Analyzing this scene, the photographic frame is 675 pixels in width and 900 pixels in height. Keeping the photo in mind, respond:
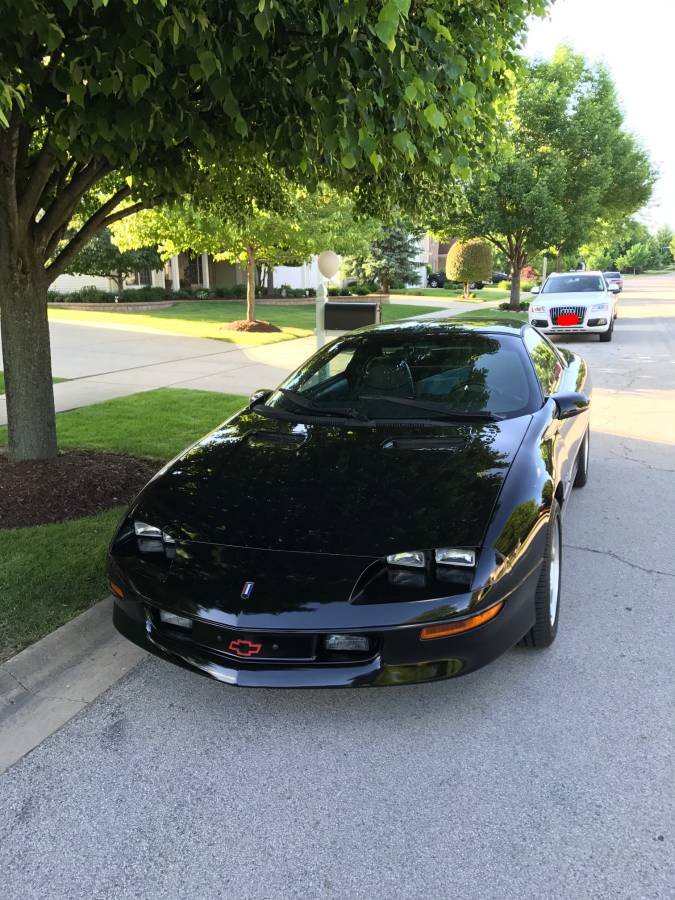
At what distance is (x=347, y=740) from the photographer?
276 cm

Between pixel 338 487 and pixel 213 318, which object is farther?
pixel 213 318

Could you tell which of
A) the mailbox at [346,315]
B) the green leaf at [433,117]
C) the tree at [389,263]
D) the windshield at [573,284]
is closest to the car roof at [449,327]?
the green leaf at [433,117]

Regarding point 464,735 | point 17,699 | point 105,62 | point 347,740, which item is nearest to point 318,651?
point 347,740

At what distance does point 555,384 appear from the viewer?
4730mm

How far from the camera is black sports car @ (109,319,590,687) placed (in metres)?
2.60

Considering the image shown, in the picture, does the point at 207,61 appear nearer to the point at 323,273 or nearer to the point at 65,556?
the point at 65,556

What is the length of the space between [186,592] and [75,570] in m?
1.66

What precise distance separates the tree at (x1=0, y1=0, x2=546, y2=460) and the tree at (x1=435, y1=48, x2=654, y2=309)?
59.0 ft

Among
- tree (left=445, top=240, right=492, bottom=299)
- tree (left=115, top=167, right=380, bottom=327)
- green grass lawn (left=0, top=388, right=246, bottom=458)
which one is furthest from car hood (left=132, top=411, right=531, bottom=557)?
tree (left=445, top=240, right=492, bottom=299)

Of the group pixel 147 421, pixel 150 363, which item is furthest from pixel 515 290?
pixel 147 421

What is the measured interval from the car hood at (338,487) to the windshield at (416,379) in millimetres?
199

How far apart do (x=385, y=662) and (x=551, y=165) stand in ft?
75.0

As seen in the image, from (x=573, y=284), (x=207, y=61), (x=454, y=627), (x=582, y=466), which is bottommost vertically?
(x=582, y=466)

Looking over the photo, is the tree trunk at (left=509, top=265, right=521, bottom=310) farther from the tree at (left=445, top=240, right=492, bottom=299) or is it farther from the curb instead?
the curb
